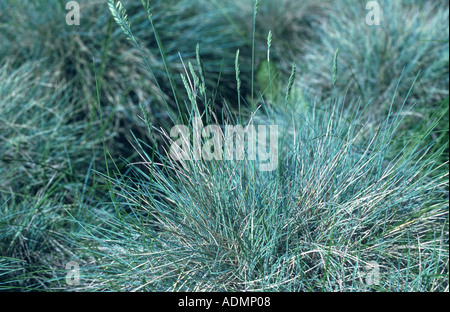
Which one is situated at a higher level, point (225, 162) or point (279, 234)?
point (225, 162)

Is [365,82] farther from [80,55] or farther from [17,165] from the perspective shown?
[17,165]

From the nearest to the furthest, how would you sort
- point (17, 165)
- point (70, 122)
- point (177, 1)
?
point (17, 165) → point (70, 122) → point (177, 1)

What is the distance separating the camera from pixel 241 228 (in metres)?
1.51

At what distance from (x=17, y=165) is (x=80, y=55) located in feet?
2.63

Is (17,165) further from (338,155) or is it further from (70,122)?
(338,155)

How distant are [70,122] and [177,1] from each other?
1.02 meters

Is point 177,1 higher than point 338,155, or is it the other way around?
point 177,1

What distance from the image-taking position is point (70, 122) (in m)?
2.56

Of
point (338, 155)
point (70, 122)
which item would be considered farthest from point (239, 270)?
point (70, 122)
